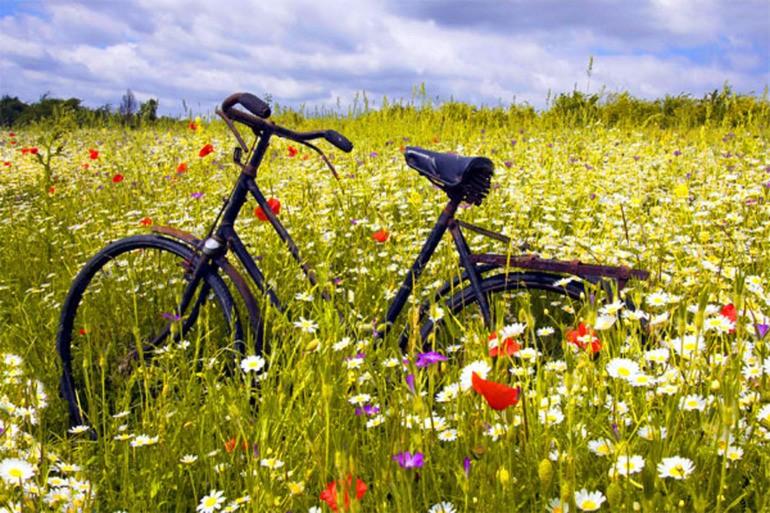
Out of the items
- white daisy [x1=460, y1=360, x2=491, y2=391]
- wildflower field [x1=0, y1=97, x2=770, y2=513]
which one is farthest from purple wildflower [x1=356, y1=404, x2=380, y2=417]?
white daisy [x1=460, y1=360, x2=491, y2=391]

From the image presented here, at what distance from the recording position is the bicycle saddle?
271 cm

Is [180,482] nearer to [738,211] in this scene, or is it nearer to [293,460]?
[293,460]

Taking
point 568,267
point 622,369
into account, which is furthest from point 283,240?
→ point 622,369

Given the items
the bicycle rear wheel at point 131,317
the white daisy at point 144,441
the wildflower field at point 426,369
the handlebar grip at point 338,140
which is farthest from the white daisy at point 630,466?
the bicycle rear wheel at point 131,317

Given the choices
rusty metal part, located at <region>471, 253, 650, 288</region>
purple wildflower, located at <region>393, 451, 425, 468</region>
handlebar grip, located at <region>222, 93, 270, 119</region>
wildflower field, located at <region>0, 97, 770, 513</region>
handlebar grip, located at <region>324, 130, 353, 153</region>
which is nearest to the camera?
purple wildflower, located at <region>393, 451, 425, 468</region>

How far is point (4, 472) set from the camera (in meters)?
1.85

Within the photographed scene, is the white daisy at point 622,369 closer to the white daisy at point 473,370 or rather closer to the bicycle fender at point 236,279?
the white daisy at point 473,370

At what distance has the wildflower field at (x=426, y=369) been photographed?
1692 millimetres

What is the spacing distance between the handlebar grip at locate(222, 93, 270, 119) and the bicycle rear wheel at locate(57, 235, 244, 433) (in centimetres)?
73

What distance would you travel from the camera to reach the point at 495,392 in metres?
1.29

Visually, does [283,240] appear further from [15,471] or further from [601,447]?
[601,447]

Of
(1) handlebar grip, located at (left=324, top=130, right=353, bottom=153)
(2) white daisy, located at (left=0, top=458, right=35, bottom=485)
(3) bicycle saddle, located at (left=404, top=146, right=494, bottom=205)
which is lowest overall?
(2) white daisy, located at (left=0, top=458, right=35, bottom=485)

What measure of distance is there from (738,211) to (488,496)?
13.1 ft

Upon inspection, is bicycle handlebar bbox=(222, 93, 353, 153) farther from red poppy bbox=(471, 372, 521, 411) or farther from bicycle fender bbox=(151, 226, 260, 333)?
red poppy bbox=(471, 372, 521, 411)
